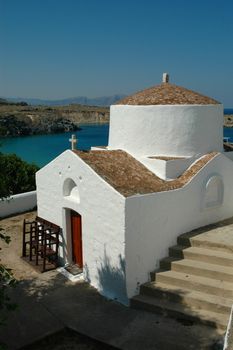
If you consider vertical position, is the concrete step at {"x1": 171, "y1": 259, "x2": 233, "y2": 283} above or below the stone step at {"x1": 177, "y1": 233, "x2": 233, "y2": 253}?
below

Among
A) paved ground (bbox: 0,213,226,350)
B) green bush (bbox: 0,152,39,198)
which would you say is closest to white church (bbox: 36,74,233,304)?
paved ground (bbox: 0,213,226,350)

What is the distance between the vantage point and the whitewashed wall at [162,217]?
930 centimetres

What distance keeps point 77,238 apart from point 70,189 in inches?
55.1

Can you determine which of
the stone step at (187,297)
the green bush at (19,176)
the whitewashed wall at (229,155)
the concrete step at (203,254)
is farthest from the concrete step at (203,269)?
the green bush at (19,176)

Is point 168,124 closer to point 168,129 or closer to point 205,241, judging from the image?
point 168,129

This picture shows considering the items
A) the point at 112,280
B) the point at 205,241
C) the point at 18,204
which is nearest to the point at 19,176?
the point at 18,204

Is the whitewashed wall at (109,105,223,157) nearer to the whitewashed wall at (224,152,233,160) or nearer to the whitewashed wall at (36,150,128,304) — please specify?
the whitewashed wall at (224,152,233,160)

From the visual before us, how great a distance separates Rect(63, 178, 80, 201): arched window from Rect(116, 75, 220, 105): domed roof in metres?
2.92

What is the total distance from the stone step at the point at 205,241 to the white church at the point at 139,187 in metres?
0.23

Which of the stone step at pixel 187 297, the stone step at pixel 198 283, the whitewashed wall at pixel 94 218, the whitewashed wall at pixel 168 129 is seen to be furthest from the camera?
the whitewashed wall at pixel 168 129

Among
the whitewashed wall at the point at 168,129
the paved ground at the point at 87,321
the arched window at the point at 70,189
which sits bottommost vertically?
the paved ground at the point at 87,321

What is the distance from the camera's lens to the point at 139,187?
977cm

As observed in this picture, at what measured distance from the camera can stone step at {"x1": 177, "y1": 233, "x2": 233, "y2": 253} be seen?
9.91 meters

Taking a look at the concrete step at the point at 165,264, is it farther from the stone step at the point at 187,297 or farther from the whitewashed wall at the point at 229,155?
the whitewashed wall at the point at 229,155
